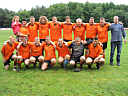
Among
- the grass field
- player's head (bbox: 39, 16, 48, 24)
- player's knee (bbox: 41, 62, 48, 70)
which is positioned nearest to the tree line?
player's head (bbox: 39, 16, 48, 24)

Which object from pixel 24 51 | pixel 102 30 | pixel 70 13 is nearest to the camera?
pixel 24 51

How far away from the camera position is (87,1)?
331 feet

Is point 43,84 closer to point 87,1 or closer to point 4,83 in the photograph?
point 4,83

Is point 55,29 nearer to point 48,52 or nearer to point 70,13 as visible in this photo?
point 48,52

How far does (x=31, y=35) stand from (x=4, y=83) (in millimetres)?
3207

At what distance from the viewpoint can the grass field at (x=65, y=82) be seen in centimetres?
477

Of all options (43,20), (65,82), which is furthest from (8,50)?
(65,82)

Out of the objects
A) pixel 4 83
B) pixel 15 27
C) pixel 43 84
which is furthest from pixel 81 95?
pixel 15 27

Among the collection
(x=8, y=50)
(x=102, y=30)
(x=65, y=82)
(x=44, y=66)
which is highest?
(x=102, y=30)

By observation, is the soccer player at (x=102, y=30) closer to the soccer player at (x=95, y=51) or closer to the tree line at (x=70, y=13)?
the soccer player at (x=95, y=51)

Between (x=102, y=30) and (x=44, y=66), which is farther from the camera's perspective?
(x=102, y=30)

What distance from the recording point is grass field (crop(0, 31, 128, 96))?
4.77m

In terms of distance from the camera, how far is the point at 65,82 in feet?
18.3

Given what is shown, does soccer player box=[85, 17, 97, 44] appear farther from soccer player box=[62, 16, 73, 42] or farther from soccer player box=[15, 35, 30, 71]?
soccer player box=[15, 35, 30, 71]
